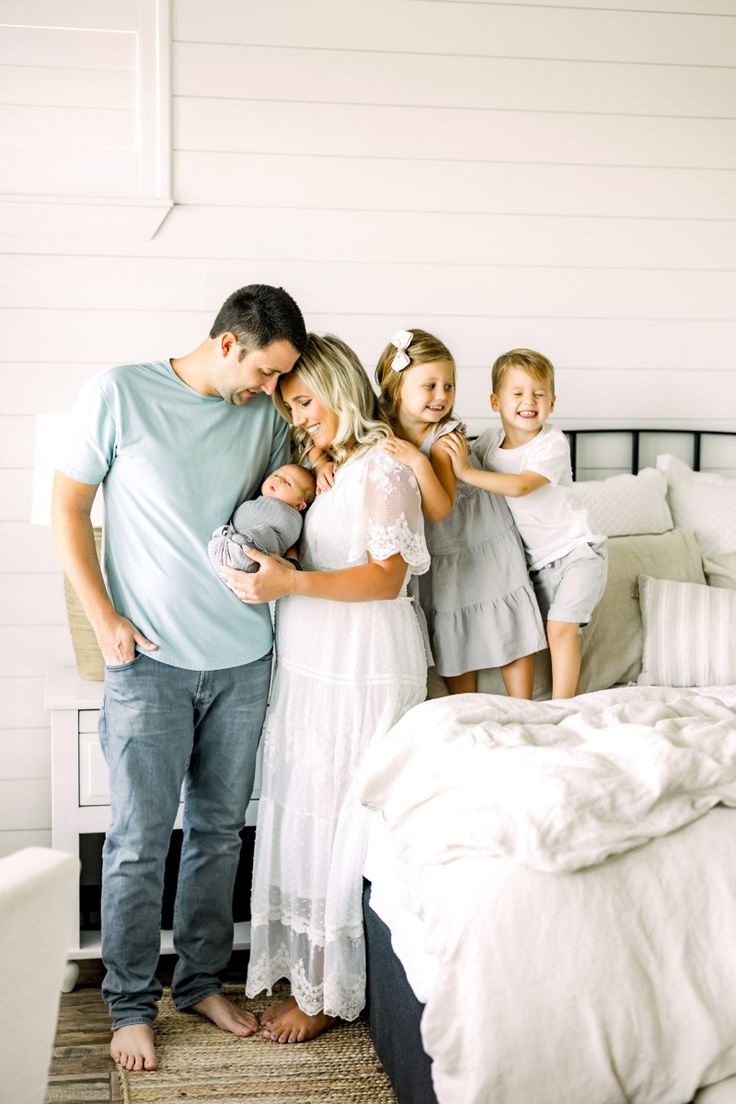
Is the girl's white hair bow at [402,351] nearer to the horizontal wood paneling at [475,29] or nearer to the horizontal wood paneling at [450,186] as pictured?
the horizontal wood paneling at [450,186]

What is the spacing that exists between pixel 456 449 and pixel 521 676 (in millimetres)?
571

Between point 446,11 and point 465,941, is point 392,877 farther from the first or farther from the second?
point 446,11

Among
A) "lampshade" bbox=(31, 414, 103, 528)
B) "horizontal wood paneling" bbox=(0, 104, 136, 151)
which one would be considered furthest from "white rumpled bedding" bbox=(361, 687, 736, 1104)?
"horizontal wood paneling" bbox=(0, 104, 136, 151)

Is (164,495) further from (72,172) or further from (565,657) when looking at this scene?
(72,172)

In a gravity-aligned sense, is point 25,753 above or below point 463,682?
below

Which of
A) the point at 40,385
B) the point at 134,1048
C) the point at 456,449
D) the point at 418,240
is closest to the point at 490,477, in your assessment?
the point at 456,449

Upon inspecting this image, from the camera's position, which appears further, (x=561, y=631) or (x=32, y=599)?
(x=32, y=599)

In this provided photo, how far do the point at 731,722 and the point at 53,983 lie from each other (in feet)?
3.90

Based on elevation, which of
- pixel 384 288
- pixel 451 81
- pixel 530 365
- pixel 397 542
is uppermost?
pixel 451 81

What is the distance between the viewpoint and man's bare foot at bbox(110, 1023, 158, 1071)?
2.13 m

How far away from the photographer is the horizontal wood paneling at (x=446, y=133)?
2.90m

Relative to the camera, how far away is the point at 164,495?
7.03 ft

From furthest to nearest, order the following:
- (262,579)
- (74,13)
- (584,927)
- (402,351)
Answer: (74,13), (402,351), (262,579), (584,927)

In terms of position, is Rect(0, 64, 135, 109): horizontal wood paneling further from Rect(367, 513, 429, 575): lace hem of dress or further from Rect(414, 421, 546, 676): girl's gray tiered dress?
Rect(367, 513, 429, 575): lace hem of dress
